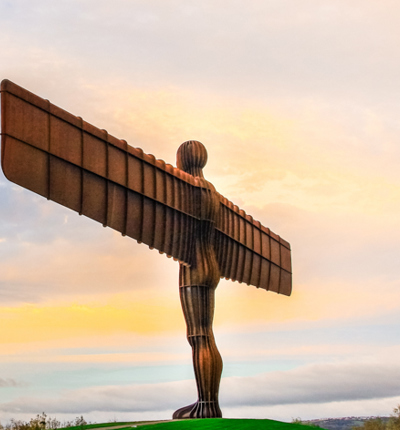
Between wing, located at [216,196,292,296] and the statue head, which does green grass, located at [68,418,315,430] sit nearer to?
wing, located at [216,196,292,296]

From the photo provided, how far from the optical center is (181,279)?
51.8ft

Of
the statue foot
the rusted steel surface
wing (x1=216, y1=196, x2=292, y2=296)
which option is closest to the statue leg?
the statue foot

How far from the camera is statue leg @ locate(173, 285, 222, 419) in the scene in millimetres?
15047

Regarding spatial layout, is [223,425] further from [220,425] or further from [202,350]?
[202,350]

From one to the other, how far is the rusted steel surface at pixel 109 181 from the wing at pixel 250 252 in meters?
0.03

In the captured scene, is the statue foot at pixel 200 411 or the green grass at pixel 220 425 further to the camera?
the statue foot at pixel 200 411

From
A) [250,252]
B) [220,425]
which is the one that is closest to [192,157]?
[250,252]

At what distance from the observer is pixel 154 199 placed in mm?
14805

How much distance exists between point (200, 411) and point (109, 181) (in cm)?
555

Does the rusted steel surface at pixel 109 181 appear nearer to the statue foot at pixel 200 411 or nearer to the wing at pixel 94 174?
the wing at pixel 94 174

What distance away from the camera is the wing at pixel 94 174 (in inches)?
483

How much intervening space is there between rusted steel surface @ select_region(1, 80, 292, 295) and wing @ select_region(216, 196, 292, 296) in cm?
3

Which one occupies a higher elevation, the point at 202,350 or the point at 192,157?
the point at 192,157

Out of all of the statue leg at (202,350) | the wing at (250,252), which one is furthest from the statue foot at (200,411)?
the wing at (250,252)
